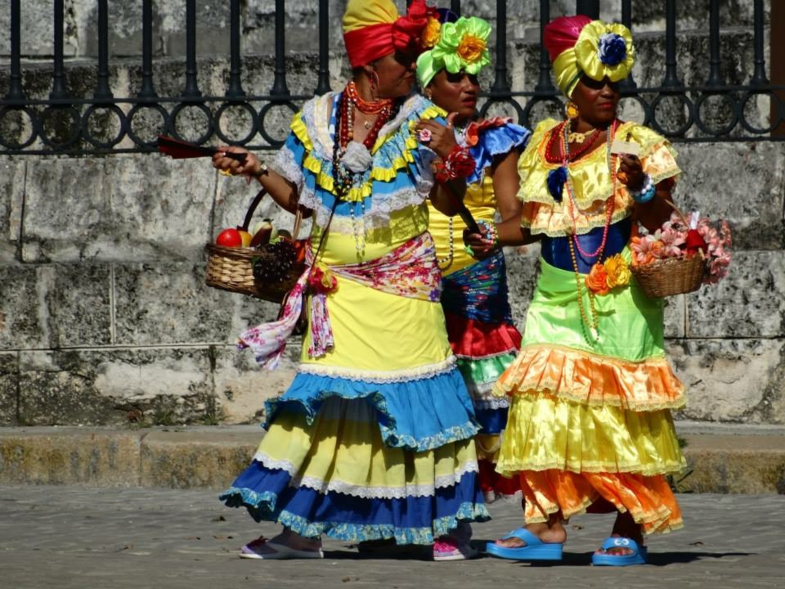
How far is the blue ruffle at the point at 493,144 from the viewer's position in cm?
791

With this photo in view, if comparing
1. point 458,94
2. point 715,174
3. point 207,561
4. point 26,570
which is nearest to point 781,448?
point 715,174

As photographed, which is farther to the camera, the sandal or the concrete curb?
the concrete curb

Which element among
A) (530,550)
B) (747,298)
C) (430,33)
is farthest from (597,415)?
(747,298)

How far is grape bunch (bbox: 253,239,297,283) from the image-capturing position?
7.63m

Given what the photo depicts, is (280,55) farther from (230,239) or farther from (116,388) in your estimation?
(230,239)

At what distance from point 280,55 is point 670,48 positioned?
2122mm

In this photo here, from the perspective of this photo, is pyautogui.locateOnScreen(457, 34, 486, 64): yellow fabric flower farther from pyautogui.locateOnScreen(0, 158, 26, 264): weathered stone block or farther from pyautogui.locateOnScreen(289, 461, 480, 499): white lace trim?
pyautogui.locateOnScreen(0, 158, 26, 264): weathered stone block

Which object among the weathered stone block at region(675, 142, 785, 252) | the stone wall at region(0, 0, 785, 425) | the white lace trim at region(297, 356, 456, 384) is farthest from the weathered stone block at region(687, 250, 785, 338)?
the white lace trim at region(297, 356, 456, 384)

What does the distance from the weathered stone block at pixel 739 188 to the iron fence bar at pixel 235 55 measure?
2.48m

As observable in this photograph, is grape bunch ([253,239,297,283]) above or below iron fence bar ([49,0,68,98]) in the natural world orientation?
below

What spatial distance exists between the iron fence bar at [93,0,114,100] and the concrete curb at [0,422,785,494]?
2.04 metres

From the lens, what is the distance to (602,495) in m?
7.38

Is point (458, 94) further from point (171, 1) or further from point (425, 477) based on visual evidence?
point (171, 1)

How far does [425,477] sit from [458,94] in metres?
1.65
